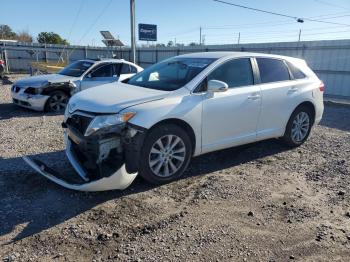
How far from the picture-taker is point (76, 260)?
302 centimetres

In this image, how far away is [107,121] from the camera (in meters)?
4.09

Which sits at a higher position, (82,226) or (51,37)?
(51,37)

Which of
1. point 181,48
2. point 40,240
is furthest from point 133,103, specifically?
point 181,48

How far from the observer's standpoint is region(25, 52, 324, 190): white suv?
412 cm

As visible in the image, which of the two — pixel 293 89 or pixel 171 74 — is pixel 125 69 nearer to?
pixel 171 74

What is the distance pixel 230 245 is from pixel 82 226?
1.50 metres

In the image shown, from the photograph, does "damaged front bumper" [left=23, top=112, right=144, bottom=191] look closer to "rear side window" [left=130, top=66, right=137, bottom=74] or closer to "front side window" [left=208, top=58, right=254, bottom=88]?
"front side window" [left=208, top=58, right=254, bottom=88]

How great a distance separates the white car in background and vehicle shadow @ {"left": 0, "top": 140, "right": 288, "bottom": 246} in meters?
3.88

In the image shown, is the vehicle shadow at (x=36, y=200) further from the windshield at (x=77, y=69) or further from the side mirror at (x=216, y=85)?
the windshield at (x=77, y=69)

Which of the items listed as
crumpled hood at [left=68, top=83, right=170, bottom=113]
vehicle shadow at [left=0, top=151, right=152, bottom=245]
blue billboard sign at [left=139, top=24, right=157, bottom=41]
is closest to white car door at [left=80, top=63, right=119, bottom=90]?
crumpled hood at [left=68, top=83, right=170, bottom=113]

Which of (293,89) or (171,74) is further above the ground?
(171,74)

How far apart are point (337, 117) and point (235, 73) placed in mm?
6211

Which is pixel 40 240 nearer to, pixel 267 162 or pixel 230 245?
pixel 230 245

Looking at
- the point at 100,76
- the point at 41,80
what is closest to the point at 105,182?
the point at 41,80
